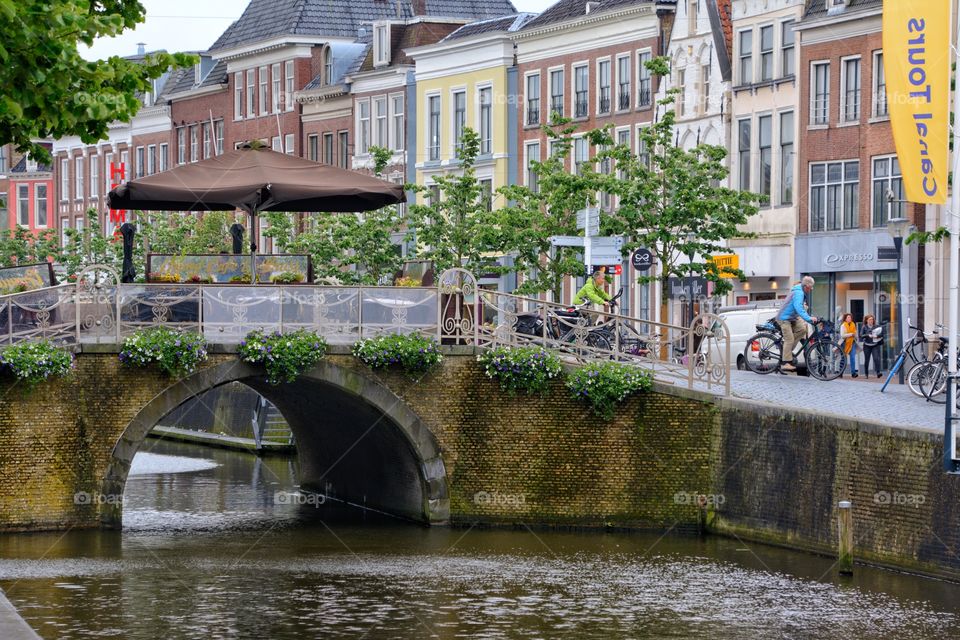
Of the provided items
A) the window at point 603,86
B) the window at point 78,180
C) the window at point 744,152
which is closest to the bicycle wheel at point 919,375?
the window at point 744,152

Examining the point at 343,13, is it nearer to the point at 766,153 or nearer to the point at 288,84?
the point at 288,84

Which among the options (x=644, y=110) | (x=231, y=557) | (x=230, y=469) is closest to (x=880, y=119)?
(x=644, y=110)

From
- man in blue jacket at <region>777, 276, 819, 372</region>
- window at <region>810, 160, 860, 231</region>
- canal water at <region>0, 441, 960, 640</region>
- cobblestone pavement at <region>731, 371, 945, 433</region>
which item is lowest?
canal water at <region>0, 441, 960, 640</region>

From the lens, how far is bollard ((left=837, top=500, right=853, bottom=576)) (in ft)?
79.7

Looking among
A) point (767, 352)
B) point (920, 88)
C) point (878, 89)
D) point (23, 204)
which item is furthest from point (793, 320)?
point (23, 204)

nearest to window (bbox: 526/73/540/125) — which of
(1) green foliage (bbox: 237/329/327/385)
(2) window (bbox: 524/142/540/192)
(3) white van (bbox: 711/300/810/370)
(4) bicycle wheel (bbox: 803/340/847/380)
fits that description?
(2) window (bbox: 524/142/540/192)

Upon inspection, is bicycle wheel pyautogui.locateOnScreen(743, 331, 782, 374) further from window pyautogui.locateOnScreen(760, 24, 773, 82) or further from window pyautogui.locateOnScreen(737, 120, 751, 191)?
window pyautogui.locateOnScreen(760, 24, 773, 82)

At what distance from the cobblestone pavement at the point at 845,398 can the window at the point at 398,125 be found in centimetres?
3840

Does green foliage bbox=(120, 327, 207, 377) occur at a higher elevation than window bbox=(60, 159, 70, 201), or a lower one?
lower

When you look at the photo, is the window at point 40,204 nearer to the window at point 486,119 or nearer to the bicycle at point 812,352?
the window at point 486,119

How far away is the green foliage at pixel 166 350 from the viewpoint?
28125 mm

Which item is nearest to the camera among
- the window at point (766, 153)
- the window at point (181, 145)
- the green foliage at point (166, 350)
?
the green foliage at point (166, 350)

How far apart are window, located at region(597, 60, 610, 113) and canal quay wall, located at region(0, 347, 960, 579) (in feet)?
102

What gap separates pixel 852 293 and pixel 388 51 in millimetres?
27136
